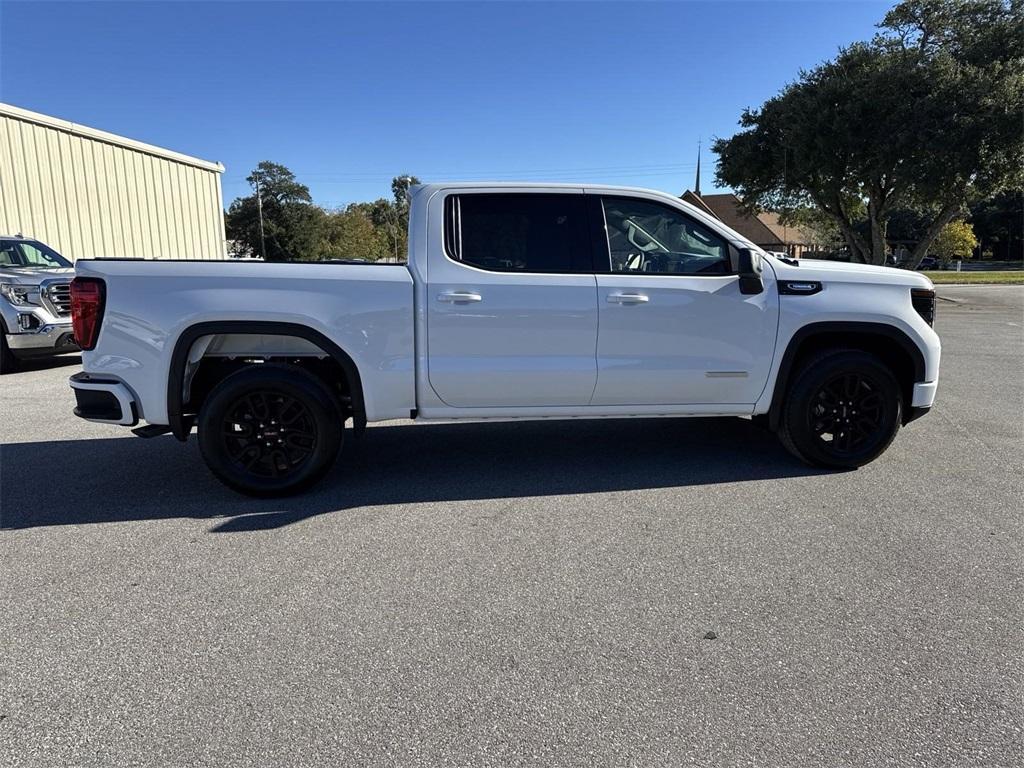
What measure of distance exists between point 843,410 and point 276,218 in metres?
64.8

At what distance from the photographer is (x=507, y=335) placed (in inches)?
181

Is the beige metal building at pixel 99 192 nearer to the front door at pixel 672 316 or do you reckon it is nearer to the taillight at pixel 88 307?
the taillight at pixel 88 307

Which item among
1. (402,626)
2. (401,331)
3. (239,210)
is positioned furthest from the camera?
(239,210)

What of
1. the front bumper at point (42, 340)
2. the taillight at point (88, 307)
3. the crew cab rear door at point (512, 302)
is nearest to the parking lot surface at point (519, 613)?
the crew cab rear door at point (512, 302)

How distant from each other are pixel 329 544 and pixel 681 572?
1880 millimetres

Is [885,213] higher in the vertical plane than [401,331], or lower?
higher

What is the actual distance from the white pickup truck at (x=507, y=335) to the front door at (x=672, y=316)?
0.01 meters

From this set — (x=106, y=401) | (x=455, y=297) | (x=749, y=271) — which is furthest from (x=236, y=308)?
(x=749, y=271)

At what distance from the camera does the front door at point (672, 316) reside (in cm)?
470

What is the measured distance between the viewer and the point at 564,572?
3.54 m

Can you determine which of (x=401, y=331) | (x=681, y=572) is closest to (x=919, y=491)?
(x=681, y=572)

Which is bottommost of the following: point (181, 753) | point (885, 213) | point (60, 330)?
point (181, 753)

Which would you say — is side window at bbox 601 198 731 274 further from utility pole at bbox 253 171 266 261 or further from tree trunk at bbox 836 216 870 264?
utility pole at bbox 253 171 266 261

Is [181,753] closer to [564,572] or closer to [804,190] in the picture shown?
[564,572]
